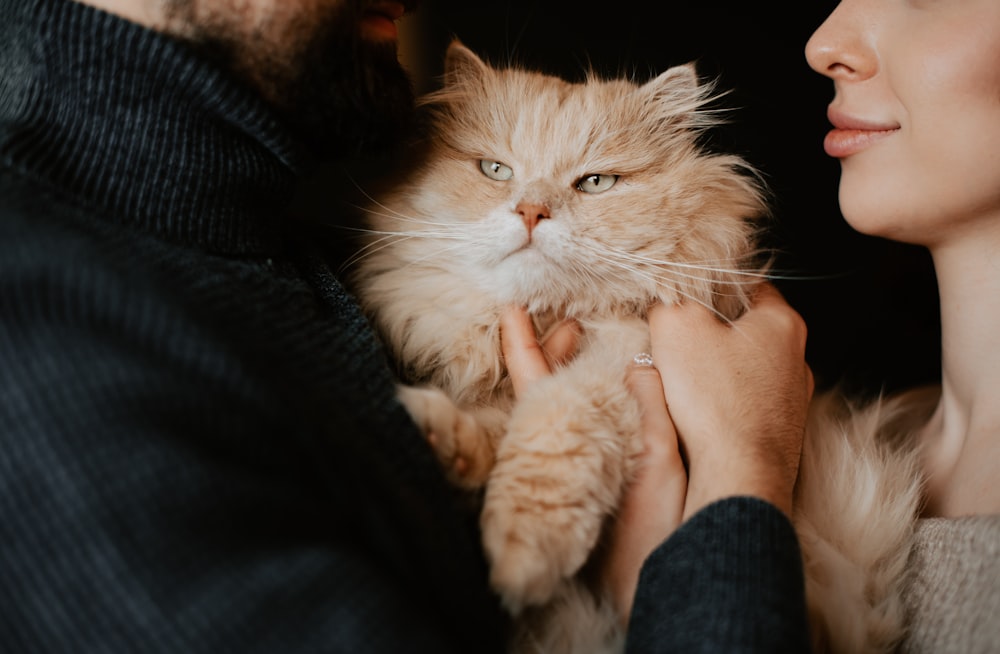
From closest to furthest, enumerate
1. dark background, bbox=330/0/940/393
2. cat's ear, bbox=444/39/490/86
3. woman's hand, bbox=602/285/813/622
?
woman's hand, bbox=602/285/813/622, cat's ear, bbox=444/39/490/86, dark background, bbox=330/0/940/393

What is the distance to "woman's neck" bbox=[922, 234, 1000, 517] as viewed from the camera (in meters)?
1.44

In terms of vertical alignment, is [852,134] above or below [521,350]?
above

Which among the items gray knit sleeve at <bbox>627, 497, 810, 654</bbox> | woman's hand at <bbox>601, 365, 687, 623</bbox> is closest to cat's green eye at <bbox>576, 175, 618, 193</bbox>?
woman's hand at <bbox>601, 365, 687, 623</bbox>

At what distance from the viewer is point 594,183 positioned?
1.66m

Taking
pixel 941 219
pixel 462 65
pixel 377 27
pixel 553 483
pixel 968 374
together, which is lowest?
pixel 968 374

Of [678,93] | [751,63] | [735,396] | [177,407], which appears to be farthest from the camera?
[751,63]

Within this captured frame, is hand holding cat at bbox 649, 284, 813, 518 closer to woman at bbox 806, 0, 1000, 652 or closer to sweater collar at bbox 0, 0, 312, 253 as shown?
woman at bbox 806, 0, 1000, 652

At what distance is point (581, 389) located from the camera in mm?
1300

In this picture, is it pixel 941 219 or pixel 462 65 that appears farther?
pixel 462 65

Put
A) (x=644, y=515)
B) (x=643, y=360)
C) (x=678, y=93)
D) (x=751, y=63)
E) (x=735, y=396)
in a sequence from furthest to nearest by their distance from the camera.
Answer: (x=751, y=63) → (x=678, y=93) → (x=643, y=360) → (x=735, y=396) → (x=644, y=515)

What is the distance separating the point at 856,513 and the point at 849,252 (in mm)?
1813

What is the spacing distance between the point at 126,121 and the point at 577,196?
0.94m

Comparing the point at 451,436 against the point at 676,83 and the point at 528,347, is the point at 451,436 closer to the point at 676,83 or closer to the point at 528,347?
A: the point at 528,347

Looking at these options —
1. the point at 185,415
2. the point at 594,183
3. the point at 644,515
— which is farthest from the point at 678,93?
the point at 185,415
